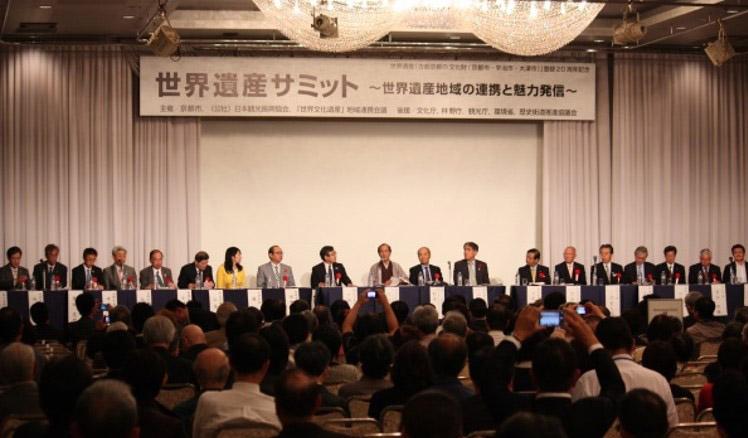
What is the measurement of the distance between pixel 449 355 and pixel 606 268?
29.5 feet

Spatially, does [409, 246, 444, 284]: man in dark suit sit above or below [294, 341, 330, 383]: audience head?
above

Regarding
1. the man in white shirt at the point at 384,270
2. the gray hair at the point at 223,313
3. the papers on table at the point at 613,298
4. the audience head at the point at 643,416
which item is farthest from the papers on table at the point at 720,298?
the audience head at the point at 643,416

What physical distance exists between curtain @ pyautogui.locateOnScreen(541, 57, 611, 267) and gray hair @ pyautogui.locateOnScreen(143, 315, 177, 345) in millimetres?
8881

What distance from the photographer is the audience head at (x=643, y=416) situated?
3266 millimetres

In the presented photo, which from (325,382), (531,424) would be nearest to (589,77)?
(325,382)

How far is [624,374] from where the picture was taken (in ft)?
15.5

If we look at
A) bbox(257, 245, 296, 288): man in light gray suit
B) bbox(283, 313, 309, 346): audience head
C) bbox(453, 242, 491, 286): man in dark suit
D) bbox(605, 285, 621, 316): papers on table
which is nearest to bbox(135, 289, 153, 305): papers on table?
bbox(257, 245, 296, 288): man in light gray suit

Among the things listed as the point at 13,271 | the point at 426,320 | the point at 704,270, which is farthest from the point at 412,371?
the point at 704,270

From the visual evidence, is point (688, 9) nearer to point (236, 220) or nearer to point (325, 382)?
point (236, 220)

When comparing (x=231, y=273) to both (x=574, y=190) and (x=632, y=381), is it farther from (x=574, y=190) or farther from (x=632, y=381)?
(x=632, y=381)

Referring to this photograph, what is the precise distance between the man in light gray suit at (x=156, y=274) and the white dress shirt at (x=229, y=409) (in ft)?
27.2

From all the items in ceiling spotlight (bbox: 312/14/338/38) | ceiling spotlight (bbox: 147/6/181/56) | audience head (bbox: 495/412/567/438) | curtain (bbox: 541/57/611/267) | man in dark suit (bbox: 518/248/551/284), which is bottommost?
audience head (bbox: 495/412/567/438)

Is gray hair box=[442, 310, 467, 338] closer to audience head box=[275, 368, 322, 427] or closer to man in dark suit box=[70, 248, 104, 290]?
Result: audience head box=[275, 368, 322, 427]

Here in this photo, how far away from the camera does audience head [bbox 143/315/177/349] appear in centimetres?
614
